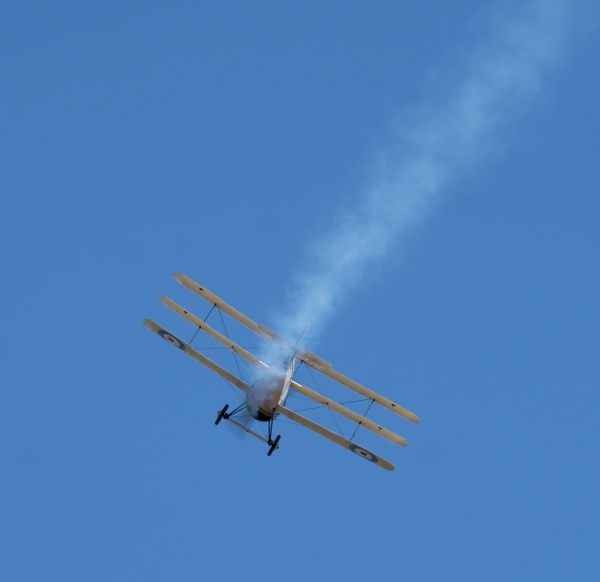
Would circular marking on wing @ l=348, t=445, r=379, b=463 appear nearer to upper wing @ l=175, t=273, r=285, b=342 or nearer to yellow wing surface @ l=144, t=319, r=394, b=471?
yellow wing surface @ l=144, t=319, r=394, b=471

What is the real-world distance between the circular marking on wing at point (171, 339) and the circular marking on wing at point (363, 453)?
6.99 m

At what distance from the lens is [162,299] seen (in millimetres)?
41406

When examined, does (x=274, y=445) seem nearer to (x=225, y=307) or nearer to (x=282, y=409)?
(x=282, y=409)

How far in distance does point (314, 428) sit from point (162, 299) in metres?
6.98

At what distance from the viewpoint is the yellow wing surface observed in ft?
136

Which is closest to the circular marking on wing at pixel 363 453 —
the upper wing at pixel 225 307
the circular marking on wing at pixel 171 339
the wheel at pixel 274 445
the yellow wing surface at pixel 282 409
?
the yellow wing surface at pixel 282 409

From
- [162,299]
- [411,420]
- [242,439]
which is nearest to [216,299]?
[162,299]

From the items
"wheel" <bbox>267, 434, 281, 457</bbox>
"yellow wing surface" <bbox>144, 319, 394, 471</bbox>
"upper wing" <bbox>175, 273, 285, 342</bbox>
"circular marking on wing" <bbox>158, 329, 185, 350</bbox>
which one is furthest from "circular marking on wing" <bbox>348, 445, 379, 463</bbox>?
"circular marking on wing" <bbox>158, 329, 185, 350</bbox>

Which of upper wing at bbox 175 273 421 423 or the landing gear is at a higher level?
upper wing at bbox 175 273 421 423

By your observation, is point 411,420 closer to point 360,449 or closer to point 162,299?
point 360,449

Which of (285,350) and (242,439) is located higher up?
(285,350)

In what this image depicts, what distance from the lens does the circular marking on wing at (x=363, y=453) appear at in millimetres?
42469

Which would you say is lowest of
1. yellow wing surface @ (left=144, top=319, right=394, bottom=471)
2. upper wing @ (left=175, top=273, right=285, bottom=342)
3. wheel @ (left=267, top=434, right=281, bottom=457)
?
wheel @ (left=267, top=434, right=281, bottom=457)

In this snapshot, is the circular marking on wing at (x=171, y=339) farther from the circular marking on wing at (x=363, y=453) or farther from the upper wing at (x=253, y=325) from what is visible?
the circular marking on wing at (x=363, y=453)
